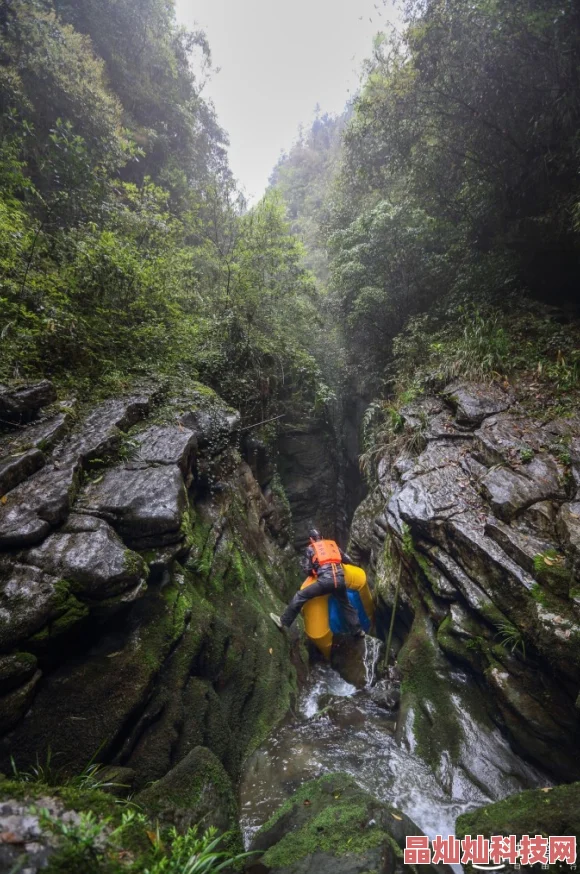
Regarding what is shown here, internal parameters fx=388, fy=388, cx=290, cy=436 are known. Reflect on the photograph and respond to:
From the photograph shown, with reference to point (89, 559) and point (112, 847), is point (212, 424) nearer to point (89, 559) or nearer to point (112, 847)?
point (89, 559)

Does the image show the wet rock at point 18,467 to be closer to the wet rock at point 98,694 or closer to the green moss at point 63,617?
the green moss at point 63,617

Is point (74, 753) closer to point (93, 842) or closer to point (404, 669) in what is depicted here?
point (93, 842)

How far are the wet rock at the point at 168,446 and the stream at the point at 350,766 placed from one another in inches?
154

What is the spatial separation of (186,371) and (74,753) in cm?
643

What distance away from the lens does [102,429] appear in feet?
18.7

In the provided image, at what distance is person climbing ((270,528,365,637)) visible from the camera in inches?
267

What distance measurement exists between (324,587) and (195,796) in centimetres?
381

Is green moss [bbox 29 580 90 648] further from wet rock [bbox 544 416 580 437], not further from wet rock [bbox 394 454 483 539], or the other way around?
wet rock [bbox 544 416 580 437]

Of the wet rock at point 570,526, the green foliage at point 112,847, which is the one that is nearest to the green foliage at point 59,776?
the green foliage at point 112,847

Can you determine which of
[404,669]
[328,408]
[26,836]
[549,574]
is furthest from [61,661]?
[328,408]

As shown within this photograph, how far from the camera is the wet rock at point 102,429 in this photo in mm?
5125

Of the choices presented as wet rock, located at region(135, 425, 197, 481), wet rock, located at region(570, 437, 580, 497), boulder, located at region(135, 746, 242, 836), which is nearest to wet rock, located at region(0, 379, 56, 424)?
wet rock, located at region(135, 425, 197, 481)

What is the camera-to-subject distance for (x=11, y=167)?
23.6 feet

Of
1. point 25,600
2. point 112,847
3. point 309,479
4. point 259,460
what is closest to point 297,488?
point 309,479
